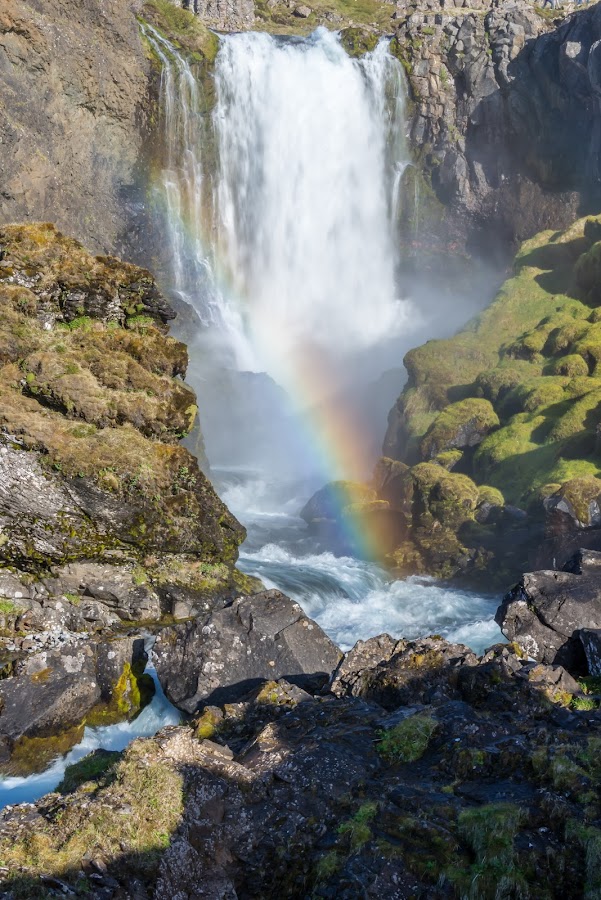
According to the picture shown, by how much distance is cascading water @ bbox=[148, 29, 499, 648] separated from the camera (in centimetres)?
5353

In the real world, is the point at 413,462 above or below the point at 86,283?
below

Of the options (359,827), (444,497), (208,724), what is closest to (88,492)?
(208,724)

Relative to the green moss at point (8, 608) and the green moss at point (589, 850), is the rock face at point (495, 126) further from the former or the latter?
the green moss at point (589, 850)

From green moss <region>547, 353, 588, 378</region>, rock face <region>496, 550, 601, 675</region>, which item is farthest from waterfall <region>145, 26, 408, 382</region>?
rock face <region>496, 550, 601, 675</region>

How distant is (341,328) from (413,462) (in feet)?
85.8

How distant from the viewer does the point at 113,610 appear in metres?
16.0

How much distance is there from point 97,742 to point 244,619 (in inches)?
149

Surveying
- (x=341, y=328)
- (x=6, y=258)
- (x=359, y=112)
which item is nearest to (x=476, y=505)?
(x=6, y=258)

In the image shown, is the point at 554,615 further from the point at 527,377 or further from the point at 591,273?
the point at 591,273

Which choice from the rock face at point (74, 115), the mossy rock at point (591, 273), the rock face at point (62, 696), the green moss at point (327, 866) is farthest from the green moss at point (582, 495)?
the rock face at point (74, 115)

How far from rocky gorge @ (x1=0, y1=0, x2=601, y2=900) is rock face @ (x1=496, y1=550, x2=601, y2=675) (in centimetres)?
7

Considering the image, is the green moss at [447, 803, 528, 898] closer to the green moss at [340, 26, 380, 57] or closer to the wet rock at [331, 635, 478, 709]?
the wet rock at [331, 635, 478, 709]

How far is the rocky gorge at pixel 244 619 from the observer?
6457 millimetres

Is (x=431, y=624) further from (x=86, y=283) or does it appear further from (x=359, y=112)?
(x=359, y=112)
